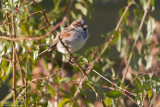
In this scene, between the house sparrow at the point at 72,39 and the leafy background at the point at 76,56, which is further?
the house sparrow at the point at 72,39

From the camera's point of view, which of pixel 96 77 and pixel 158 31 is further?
pixel 158 31

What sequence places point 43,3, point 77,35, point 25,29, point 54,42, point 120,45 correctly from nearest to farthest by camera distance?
point 54,42, point 77,35, point 25,29, point 120,45, point 43,3

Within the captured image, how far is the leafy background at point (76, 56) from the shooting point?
1.93 m

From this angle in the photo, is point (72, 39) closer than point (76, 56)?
Yes

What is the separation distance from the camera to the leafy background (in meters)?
1.93

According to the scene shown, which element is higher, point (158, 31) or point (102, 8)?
point (102, 8)

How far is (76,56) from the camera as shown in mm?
2992

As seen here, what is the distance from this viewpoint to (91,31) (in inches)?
163

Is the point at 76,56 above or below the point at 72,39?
below

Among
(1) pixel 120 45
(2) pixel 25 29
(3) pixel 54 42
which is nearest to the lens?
(3) pixel 54 42

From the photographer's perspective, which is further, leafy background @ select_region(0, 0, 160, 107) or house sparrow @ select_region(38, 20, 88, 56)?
house sparrow @ select_region(38, 20, 88, 56)

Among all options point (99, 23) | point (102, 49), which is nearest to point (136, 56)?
point (102, 49)

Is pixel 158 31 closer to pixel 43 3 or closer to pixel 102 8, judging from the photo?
pixel 102 8

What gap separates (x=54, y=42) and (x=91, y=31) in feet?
5.65
